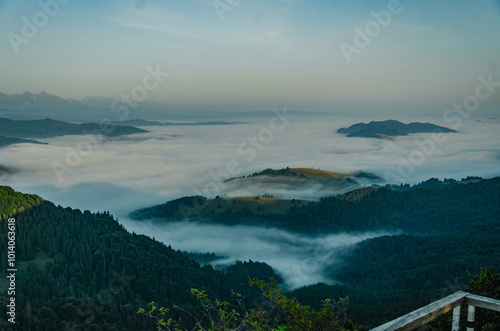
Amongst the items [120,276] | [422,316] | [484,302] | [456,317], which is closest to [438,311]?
[422,316]

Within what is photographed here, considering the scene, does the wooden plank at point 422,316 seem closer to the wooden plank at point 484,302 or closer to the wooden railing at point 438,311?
the wooden railing at point 438,311

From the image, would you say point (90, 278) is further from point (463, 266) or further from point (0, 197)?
point (463, 266)

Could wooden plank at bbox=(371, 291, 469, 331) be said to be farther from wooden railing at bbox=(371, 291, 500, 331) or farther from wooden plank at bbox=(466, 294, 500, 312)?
wooden plank at bbox=(466, 294, 500, 312)

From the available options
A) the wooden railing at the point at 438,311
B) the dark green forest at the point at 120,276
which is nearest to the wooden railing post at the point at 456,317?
the wooden railing at the point at 438,311

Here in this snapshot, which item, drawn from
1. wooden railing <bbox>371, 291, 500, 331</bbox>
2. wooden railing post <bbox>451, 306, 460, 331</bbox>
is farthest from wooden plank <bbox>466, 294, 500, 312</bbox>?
wooden railing post <bbox>451, 306, 460, 331</bbox>

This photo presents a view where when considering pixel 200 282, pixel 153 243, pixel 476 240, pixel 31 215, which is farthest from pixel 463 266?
pixel 31 215

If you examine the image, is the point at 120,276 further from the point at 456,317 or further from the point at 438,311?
the point at 438,311

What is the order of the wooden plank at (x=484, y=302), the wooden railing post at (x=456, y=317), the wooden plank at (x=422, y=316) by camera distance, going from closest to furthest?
the wooden plank at (x=422, y=316) → the wooden plank at (x=484, y=302) → the wooden railing post at (x=456, y=317)

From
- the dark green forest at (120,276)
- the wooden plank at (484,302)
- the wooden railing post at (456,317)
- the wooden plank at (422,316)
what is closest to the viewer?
the wooden plank at (422,316)
